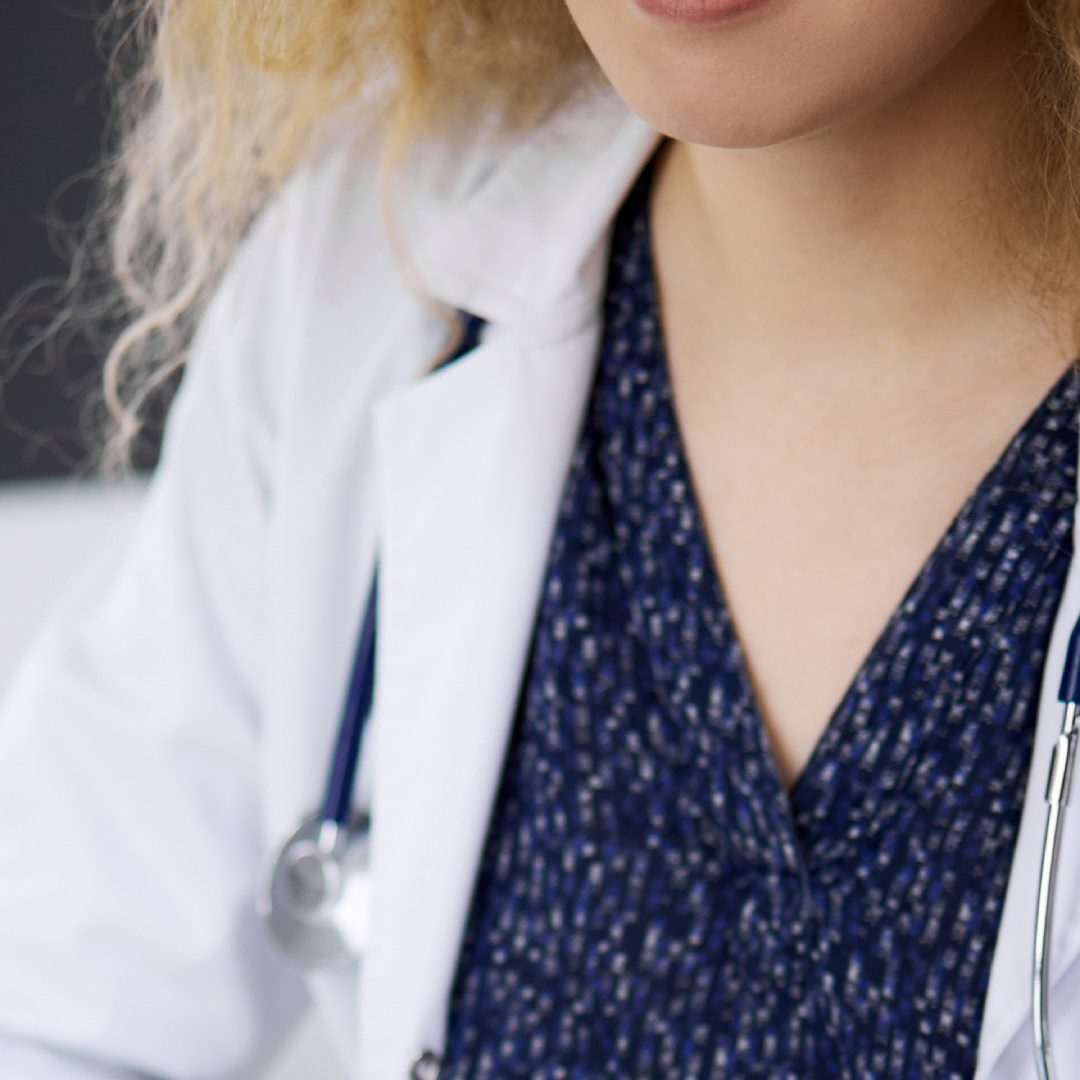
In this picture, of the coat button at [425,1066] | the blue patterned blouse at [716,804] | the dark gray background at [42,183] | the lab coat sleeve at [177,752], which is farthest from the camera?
the dark gray background at [42,183]

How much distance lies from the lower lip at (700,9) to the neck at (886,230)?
0.10 m

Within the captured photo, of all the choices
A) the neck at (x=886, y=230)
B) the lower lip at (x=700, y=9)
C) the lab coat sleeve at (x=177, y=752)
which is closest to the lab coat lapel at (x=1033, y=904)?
the neck at (x=886, y=230)

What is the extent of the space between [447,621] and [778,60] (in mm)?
384

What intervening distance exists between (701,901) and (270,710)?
31 cm

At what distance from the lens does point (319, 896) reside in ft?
2.91

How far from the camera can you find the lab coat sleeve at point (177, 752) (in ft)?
3.10

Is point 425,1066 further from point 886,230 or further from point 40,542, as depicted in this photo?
point 40,542

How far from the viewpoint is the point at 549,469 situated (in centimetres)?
85

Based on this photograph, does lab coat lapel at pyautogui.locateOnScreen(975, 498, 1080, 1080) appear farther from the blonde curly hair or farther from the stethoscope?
the stethoscope

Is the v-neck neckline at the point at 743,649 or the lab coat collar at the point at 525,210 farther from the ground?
the lab coat collar at the point at 525,210

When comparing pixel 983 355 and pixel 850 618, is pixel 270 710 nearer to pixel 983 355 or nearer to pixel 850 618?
pixel 850 618

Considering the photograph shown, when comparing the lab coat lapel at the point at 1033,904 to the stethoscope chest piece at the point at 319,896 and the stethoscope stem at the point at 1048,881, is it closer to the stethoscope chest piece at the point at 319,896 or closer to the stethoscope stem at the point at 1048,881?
the stethoscope stem at the point at 1048,881

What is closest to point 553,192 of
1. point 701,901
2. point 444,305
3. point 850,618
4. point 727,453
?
A: point 444,305

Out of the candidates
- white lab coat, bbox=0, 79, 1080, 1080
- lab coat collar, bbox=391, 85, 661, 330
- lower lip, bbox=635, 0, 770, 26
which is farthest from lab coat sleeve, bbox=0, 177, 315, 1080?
lower lip, bbox=635, 0, 770, 26
